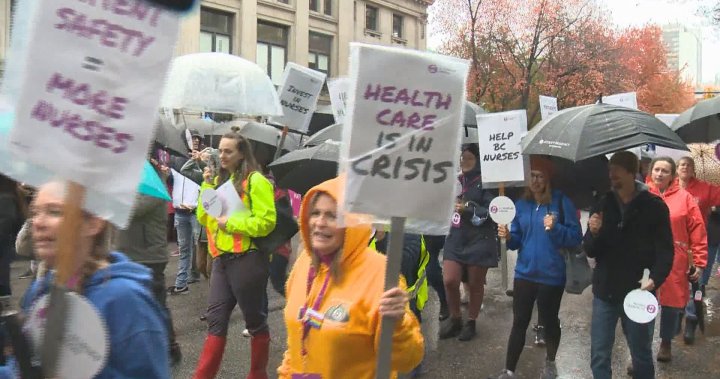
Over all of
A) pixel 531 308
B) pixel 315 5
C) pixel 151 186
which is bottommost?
pixel 531 308

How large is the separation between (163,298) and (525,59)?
2702 centimetres

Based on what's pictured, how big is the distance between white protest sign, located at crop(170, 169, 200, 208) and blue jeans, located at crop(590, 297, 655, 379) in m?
5.35

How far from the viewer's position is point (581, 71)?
3058 centimetres

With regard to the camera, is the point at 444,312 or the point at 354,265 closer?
the point at 354,265

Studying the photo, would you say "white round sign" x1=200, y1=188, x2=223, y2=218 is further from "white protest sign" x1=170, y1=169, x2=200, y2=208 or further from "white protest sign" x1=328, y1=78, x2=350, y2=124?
"white protest sign" x1=328, y1=78, x2=350, y2=124

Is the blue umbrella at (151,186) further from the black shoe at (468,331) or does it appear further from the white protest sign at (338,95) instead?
the white protest sign at (338,95)

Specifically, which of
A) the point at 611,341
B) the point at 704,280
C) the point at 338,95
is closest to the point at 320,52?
the point at 338,95

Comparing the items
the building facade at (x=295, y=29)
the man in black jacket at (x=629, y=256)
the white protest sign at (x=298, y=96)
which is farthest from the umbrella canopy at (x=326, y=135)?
the building facade at (x=295, y=29)

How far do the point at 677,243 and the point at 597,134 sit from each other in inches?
68.9

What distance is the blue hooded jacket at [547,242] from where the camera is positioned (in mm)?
5062

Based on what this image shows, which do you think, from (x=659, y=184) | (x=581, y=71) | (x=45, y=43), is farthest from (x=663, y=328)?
(x=581, y=71)

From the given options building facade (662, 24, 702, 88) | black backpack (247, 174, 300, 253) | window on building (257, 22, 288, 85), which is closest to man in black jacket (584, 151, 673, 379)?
black backpack (247, 174, 300, 253)

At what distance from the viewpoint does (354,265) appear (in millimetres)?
2910

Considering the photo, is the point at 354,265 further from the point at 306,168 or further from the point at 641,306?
the point at 306,168
